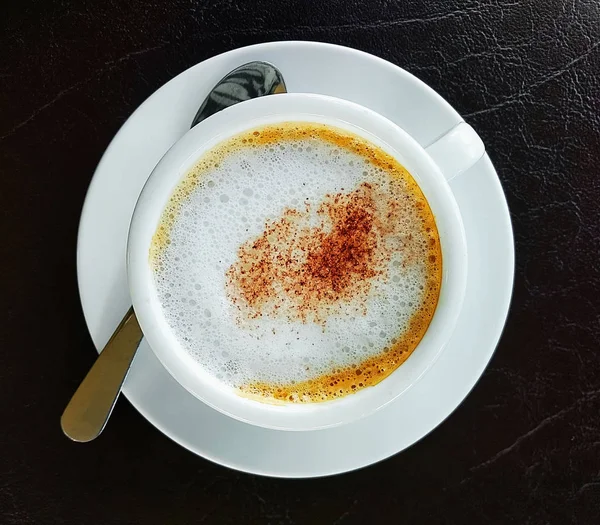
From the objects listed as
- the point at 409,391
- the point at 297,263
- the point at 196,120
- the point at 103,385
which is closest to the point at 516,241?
the point at 409,391

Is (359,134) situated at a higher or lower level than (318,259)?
higher

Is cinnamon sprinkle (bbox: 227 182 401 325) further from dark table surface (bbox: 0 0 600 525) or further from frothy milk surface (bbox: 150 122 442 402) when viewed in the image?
dark table surface (bbox: 0 0 600 525)

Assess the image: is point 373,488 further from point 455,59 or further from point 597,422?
point 455,59

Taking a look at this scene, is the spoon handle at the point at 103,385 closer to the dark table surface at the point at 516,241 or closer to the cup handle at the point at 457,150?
the dark table surface at the point at 516,241

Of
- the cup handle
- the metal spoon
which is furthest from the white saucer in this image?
the cup handle

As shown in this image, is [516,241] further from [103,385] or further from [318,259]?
[103,385]
